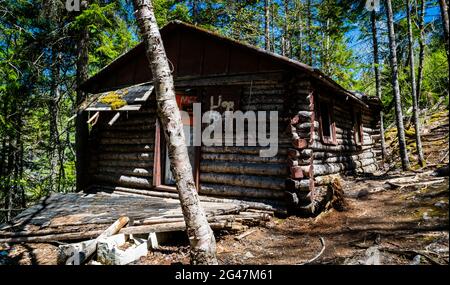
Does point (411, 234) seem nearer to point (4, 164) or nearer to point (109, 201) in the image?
point (109, 201)

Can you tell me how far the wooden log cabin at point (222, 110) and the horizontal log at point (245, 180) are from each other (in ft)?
0.09

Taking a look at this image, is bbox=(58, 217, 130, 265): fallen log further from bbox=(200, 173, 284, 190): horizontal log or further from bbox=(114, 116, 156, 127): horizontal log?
bbox=(114, 116, 156, 127): horizontal log

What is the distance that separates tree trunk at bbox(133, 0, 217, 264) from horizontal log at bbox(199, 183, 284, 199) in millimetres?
3482

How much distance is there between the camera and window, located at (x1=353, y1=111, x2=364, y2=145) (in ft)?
42.1

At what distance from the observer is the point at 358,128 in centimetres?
1355

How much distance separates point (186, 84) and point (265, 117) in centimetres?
287

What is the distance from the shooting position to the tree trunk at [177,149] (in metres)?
3.86

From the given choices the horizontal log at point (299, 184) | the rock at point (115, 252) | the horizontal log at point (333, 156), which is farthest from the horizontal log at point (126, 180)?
the horizontal log at point (333, 156)

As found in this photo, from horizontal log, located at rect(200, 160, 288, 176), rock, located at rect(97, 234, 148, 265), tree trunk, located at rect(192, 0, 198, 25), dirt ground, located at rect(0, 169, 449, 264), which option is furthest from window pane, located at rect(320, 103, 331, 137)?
tree trunk, located at rect(192, 0, 198, 25)

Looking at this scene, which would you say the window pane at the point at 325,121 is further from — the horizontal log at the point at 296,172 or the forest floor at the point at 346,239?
the horizontal log at the point at 296,172

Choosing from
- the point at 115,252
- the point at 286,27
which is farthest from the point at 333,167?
the point at 286,27

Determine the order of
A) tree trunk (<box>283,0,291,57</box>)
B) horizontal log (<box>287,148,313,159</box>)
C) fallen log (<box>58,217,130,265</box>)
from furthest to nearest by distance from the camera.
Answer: tree trunk (<box>283,0,291,57</box>), horizontal log (<box>287,148,313,159</box>), fallen log (<box>58,217,130,265</box>)

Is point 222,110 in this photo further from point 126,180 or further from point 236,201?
point 126,180

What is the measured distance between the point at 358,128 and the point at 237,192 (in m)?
8.70
